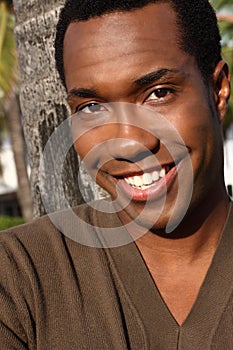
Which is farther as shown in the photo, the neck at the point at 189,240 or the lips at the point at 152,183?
the neck at the point at 189,240

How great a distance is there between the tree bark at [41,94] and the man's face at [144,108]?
1.22m

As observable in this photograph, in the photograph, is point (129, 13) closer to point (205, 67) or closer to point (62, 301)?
point (205, 67)

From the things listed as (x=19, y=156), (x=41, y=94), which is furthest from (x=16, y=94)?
(x=41, y=94)

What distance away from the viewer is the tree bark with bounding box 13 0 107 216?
3.87 m

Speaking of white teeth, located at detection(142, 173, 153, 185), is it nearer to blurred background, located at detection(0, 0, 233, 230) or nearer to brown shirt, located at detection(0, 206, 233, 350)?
brown shirt, located at detection(0, 206, 233, 350)

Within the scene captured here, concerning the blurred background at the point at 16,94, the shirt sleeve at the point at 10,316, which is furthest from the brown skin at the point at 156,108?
the blurred background at the point at 16,94

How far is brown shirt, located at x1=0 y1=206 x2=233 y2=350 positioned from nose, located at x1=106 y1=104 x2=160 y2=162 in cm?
40

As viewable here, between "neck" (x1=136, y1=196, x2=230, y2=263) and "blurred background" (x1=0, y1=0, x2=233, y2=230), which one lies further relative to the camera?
"blurred background" (x1=0, y1=0, x2=233, y2=230)

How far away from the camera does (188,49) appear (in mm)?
2592

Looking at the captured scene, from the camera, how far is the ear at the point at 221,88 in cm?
278

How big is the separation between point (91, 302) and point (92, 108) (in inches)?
25.7

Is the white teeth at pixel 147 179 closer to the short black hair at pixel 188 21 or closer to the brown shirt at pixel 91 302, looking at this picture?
the brown shirt at pixel 91 302

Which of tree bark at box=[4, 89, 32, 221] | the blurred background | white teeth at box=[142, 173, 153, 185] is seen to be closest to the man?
white teeth at box=[142, 173, 153, 185]

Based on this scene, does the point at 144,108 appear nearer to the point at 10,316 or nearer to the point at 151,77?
the point at 151,77
